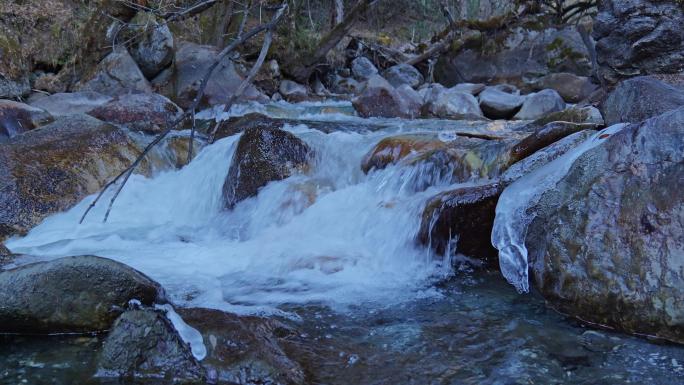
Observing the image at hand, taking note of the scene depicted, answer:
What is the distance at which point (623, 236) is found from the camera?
10.9 ft

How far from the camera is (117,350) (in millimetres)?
2725

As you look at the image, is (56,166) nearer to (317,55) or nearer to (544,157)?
(544,157)

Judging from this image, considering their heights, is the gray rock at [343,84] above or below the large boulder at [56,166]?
above

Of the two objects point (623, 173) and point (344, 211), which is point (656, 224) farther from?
point (344, 211)

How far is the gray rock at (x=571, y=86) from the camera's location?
12.4 meters

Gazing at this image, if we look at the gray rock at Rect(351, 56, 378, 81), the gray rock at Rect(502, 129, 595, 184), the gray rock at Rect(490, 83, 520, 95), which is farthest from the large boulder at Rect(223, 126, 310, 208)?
the gray rock at Rect(351, 56, 378, 81)

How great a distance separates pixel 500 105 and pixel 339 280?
8364mm

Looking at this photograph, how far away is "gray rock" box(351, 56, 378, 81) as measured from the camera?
17281 millimetres

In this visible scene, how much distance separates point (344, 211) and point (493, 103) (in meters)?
7.14

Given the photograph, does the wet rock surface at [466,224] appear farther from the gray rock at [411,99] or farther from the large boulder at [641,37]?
the gray rock at [411,99]

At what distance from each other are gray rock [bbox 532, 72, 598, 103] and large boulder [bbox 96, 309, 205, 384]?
11.5m

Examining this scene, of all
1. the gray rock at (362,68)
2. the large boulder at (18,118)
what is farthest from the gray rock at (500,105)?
the large boulder at (18,118)

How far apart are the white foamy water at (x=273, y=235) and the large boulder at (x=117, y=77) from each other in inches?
214

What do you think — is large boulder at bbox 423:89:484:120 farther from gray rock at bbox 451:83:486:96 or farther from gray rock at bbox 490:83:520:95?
gray rock at bbox 490:83:520:95
